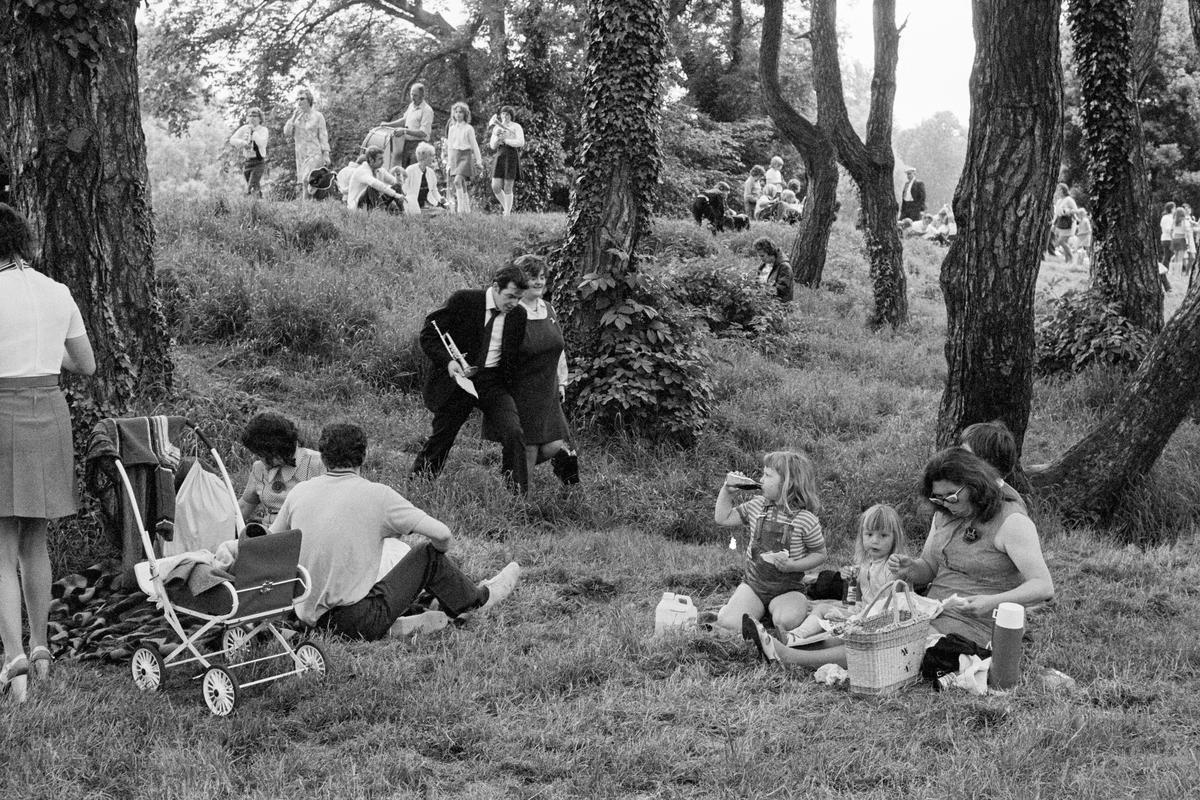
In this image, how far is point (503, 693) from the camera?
5.36 metres

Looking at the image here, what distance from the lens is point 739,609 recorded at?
6.37 m

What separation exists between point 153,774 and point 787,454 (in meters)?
3.43

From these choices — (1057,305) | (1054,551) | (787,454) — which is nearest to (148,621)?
(787,454)

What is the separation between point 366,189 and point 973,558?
13941 mm

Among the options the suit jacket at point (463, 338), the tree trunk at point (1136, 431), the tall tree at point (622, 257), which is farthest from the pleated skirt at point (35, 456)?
the tree trunk at point (1136, 431)

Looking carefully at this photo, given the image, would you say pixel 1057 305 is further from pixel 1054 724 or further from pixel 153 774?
pixel 153 774

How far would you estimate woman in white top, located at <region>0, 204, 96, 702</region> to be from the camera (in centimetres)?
516

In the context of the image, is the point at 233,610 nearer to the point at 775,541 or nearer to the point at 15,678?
the point at 15,678

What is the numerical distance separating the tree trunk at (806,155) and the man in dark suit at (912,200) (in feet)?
43.2

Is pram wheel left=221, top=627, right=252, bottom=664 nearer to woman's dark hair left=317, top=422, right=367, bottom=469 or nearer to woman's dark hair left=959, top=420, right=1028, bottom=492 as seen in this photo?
woman's dark hair left=317, top=422, right=367, bottom=469

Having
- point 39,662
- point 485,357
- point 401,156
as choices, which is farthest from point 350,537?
point 401,156

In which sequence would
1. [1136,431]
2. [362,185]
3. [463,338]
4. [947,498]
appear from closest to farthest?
[947,498] → [463,338] → [1136,431] → [362,185]

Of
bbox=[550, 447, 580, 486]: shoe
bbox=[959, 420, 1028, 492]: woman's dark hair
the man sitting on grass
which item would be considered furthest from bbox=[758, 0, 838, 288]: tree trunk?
the man sitting on grass

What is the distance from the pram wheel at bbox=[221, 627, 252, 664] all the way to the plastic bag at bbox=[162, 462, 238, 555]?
707 mm
